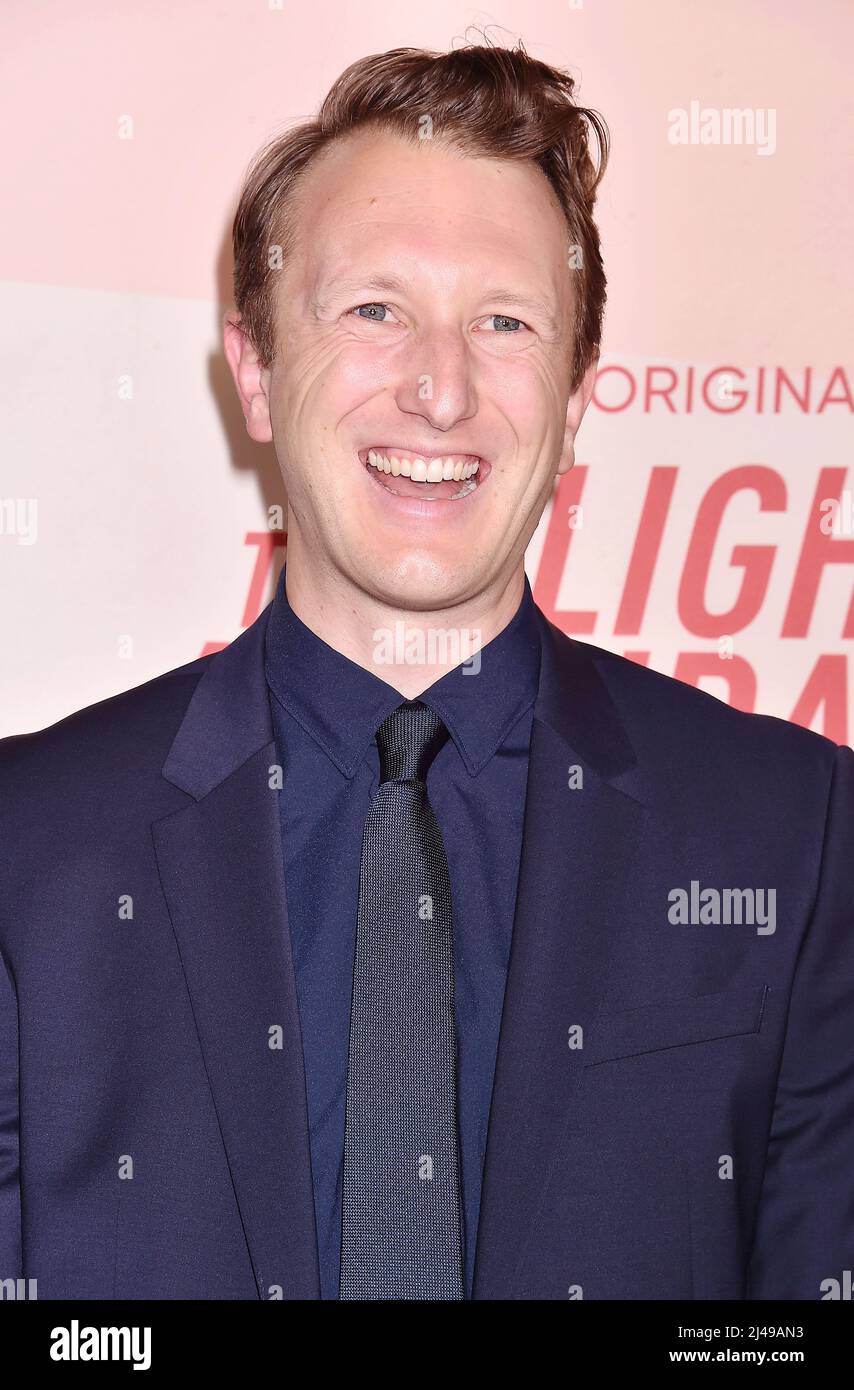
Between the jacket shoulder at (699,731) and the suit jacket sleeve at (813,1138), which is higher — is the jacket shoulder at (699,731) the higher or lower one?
the higher one

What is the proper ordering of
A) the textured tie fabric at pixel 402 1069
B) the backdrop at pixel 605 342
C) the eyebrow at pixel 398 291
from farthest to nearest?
1. the backdrop at pixel 605 342
2. the eyebrow at pixel 398 291
3. the textured tie fabric at pixel 402 1069

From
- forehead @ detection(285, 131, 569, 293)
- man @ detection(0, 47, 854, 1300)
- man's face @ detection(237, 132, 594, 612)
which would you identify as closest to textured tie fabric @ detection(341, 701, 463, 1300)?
man @ detection(0, 47, 854, 1300)

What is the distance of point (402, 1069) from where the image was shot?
1.91 meters

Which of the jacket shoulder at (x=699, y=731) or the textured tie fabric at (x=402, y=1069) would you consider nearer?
the textured tie fabric at (x=402, y=1069)

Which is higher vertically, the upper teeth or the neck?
the upper teeth

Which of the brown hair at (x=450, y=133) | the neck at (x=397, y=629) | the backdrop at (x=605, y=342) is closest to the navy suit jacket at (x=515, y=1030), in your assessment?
the neck at (x=397, y=629)

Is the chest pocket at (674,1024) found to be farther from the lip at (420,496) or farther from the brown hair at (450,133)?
the brown hair at (450,133)

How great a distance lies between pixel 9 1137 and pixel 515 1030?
72cm

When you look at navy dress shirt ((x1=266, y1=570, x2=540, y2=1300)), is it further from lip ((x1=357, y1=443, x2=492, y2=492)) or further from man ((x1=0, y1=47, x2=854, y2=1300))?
lip ((x1=357, y1=443, x2=492, y2=492))

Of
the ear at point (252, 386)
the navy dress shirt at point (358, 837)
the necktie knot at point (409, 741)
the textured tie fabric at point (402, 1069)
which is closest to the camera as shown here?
the textured tie fabric at point (402, 1069)

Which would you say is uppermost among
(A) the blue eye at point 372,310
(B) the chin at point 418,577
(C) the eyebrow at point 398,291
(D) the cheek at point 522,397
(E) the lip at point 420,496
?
(C) the eyebrow at point 398,291

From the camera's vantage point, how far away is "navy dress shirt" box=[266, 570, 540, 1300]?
1.96m

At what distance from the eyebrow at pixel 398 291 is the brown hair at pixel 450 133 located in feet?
0.48

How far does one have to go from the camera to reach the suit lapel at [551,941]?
1879 mm
